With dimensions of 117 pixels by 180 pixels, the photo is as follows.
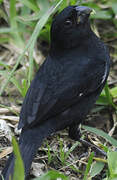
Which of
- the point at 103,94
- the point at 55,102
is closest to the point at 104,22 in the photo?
the point at 103,94

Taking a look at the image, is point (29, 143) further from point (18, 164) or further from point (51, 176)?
point (18, 164)

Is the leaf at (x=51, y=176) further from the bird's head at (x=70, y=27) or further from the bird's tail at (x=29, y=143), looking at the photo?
the bird's head at (x=70, y=27)

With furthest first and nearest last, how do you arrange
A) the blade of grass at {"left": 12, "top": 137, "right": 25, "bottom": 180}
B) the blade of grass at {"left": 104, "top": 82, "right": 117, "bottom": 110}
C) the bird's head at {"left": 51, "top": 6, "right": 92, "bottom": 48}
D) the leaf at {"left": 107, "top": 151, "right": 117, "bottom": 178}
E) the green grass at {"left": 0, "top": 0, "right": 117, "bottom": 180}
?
the blade of grass at {"left": 104, "top": 82, "right": 117, "bottom": 110}, the green grass at {"left": 0, "top": 0, "right": 117, "bottom": 180}, the bird's head at {"left": 51, "top": 6, "right": 92, "bottom": 48}, the leaf at {"left": 107, "top": 151, "right": 117, "bottom": 178}, the blade of grass at {"left": 12, "top": 137, "right": 25, "bottom": 180}

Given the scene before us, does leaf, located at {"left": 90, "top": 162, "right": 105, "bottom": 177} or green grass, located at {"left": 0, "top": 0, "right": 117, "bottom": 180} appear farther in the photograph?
green grass, located at {"left": 0, "top": 0, "right": 117, "bottom": 180}

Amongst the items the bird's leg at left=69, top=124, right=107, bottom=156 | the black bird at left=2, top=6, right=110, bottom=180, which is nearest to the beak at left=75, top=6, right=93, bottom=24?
the black bird at left=2, top=6, right=110, bottom=180

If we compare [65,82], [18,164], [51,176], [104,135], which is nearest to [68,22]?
[65,82]

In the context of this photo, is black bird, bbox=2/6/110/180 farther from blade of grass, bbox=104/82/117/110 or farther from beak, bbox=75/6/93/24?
blade of grass, bbox=104/82/117/110

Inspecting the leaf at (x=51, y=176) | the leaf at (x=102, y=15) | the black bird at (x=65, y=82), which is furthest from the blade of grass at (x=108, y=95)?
the leaf at (x=51, y=176)
